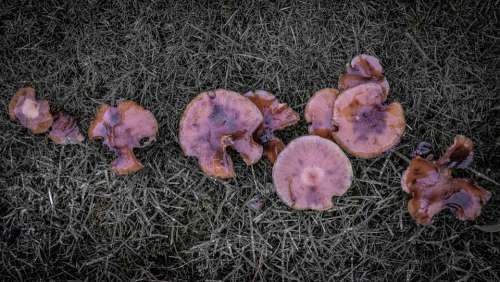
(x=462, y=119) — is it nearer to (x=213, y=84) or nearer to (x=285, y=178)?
(x=285, y=178)

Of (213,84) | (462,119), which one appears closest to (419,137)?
(462,119)

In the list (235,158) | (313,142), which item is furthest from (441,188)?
(235,158)

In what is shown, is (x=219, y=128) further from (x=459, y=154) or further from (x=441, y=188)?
(x=459, y=154)

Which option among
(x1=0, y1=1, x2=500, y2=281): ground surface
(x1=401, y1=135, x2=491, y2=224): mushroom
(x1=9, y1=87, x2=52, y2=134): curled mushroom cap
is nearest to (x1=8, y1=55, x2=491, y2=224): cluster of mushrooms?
(x1=401, y1=135, x2=491, y2=224): mushroom

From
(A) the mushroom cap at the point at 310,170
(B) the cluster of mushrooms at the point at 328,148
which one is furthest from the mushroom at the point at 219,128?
(A) the mushroom cap at the point at 310,170

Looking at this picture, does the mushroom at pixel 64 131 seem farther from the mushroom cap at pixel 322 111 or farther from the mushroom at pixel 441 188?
the mushroom at pixel 441 188
